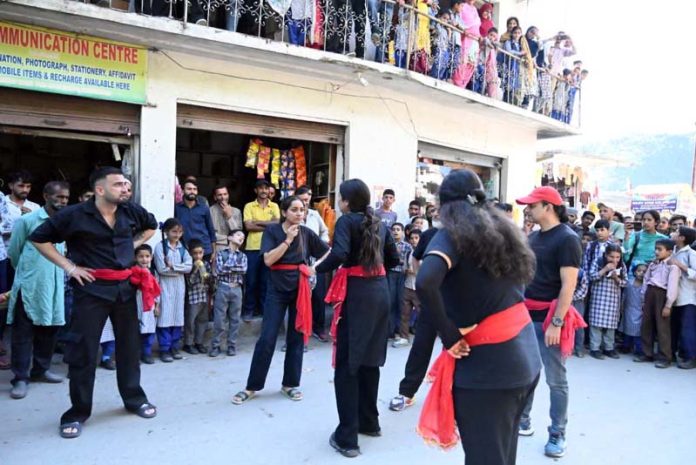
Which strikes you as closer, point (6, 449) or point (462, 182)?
point (462, 182)

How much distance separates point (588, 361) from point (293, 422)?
4.22 m

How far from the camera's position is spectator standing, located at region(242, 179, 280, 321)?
738 cm

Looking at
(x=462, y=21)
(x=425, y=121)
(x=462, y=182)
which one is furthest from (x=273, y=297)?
(x=462, y=21)

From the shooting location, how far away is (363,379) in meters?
4.01

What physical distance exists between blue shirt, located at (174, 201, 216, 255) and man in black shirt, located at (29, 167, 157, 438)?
103 inches

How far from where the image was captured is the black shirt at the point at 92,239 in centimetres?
397

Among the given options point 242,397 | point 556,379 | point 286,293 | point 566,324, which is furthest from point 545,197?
point 242,397

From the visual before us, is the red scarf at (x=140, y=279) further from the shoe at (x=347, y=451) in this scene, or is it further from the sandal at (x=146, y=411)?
the shoe at (x=347, y=451)

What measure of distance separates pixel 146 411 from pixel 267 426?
3.16 ft

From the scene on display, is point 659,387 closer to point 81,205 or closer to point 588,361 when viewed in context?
point 588,361

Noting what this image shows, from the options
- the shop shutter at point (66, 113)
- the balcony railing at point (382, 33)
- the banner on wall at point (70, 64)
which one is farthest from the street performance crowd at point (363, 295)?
the balcony railing at point (382, 33)

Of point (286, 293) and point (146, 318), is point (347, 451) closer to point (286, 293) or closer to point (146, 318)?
point (286, 293)

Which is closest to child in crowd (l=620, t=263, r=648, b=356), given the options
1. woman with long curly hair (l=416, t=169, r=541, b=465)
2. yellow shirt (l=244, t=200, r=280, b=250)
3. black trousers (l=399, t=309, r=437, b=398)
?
black trousers (l=399, t=309, r=437, b=398)

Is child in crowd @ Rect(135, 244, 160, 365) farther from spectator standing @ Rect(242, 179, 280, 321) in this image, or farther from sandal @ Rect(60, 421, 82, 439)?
sandal @ Rect(60, 421, 82, 439)
